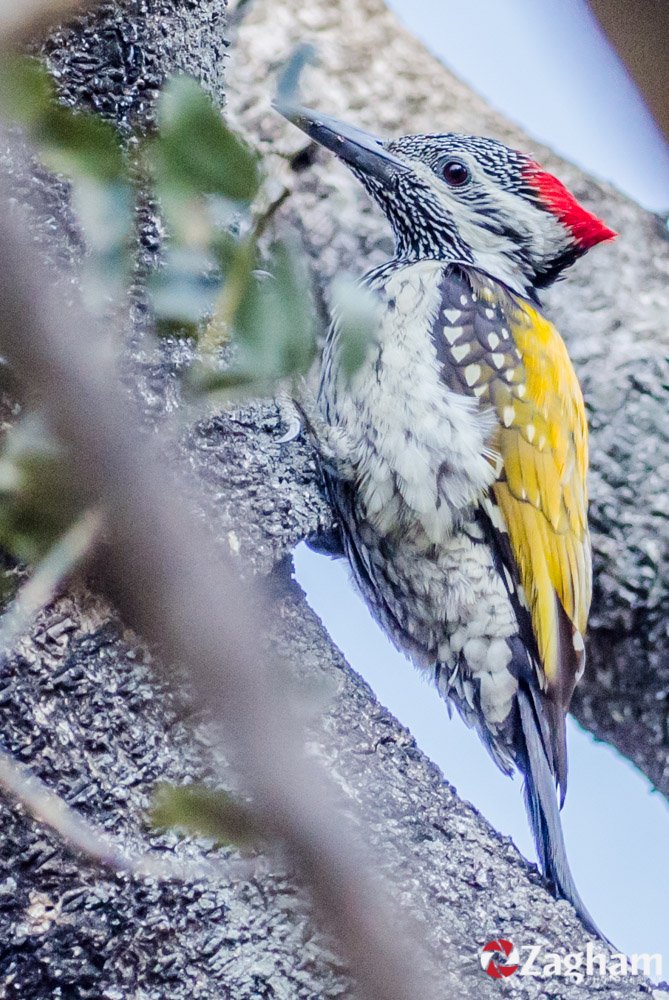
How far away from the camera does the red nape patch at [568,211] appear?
1.61m

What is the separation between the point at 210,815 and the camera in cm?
50

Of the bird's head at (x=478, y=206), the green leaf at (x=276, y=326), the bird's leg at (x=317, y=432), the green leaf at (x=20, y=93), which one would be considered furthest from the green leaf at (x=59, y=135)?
the bird's head at (x=478, y=206)

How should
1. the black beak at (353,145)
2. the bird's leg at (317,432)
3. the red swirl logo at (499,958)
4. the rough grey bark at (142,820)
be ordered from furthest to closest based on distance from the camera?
1. the black beak at (353,145)
2. the bird's leg at (317,432)
3. the red swirl logo at (499,958)
4. the rough grey bark at (142,820)

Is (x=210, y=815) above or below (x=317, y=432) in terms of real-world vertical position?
above

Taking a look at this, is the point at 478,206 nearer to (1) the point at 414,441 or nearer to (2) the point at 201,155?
(1) the point at 414,441

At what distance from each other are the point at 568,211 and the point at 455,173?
0.65 ft

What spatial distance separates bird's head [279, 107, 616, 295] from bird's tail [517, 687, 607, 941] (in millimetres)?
705

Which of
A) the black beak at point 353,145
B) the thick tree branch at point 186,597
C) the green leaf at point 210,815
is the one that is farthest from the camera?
the black beak at point 353,145

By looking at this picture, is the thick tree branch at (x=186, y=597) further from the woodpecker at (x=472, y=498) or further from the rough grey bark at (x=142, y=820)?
the woodpecker at (x=472, y=498)

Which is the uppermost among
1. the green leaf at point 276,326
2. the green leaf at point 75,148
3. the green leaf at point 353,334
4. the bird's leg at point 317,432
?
the green leaf at point 75,148

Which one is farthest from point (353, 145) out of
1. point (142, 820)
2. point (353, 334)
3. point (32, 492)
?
point (32, 492)

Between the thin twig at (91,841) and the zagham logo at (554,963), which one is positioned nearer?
the thin twig at (91,841)

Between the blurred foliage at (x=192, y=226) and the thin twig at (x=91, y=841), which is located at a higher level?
the blurred foliage at (x=192, y=226)

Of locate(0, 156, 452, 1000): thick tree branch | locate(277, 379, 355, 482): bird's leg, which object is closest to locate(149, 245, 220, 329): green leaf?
locate(0, 156, 452, 1000): thick tree branch
